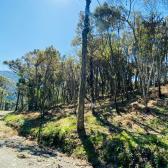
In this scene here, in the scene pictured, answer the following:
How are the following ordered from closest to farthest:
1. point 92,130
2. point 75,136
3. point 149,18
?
1. point 75,136
2. point 92,130
3. point 149,18

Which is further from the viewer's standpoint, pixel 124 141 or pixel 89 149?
pixel 89 149

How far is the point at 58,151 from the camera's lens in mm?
7320

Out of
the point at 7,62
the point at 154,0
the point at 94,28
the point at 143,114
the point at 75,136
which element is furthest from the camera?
the point at 7,62

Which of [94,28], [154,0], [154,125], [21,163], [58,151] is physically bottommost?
[58,151]

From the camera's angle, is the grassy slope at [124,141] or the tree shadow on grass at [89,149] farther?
the tree shadow on grass at [89,149]

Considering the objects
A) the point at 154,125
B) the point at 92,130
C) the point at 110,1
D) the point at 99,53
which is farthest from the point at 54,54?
the point at 154,125

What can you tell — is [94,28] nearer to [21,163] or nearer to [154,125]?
[154,125]

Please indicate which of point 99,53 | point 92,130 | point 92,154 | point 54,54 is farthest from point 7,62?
point 92,154

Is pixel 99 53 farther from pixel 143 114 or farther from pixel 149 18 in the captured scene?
pixel 143 114

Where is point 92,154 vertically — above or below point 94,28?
below

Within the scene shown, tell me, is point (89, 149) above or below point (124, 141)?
below

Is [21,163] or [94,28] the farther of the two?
[94,28]

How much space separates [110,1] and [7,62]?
2401cm

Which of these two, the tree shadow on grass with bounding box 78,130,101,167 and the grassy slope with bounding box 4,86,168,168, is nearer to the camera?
the grassy slope with bounding box 4,86,168,168
